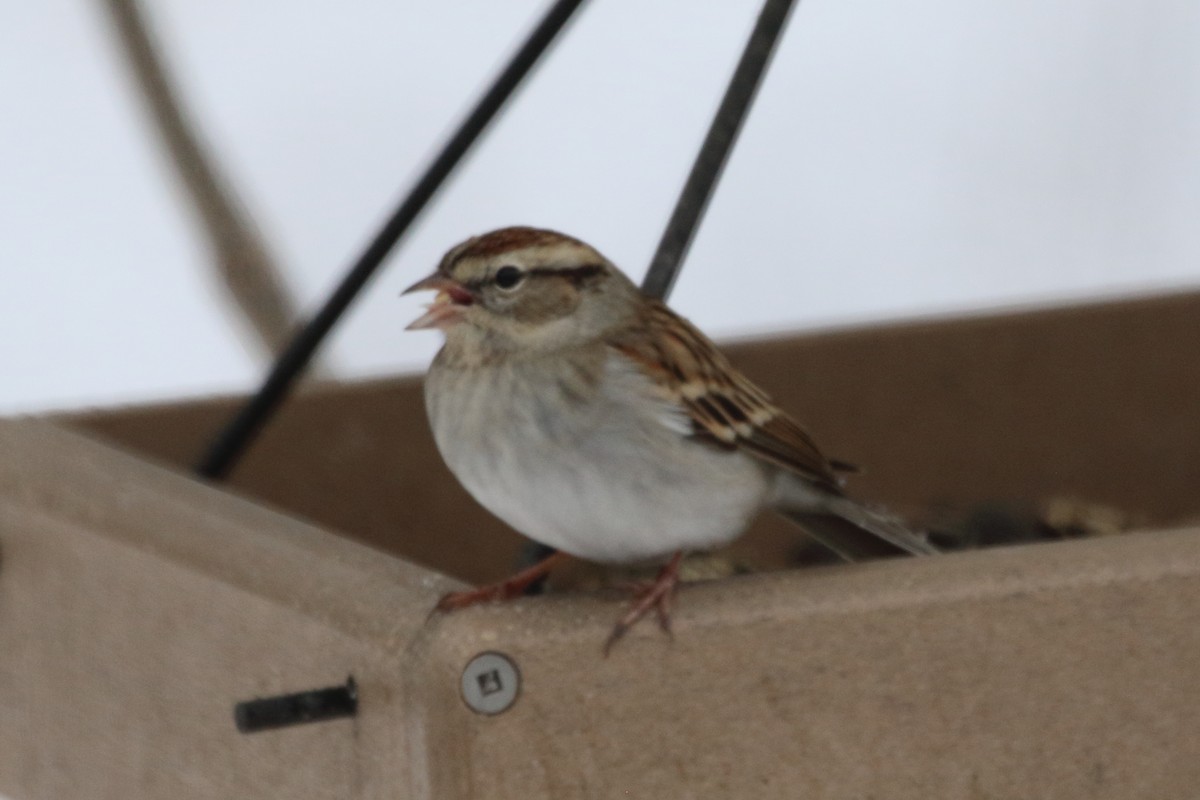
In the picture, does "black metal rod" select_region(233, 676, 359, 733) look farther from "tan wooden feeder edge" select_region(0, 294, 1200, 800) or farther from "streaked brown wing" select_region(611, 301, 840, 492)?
"streaked brown wing" select_region(611, 301, 840, 492)

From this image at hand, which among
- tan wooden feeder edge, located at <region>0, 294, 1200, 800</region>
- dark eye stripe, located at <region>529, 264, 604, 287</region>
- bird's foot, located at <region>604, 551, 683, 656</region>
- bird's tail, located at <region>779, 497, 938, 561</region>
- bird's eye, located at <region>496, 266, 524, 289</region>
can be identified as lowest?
bird's tail, located at <region>779, 497, 938, 561</region>

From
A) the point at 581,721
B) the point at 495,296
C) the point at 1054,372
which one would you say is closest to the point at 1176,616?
the point at 581,721

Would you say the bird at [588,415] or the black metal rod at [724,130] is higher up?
the black metal rod at [724,130]

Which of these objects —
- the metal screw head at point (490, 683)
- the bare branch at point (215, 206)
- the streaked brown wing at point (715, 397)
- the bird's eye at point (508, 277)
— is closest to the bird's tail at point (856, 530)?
the streaked brown wing at point (715, 397)

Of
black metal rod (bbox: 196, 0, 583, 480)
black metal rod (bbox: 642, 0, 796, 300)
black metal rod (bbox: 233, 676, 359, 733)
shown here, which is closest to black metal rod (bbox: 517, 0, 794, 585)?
black metal rod (bbox: 642, 0, 796, 300)

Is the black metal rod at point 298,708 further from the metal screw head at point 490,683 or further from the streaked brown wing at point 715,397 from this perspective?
the streaked brown wing at point 715,397
